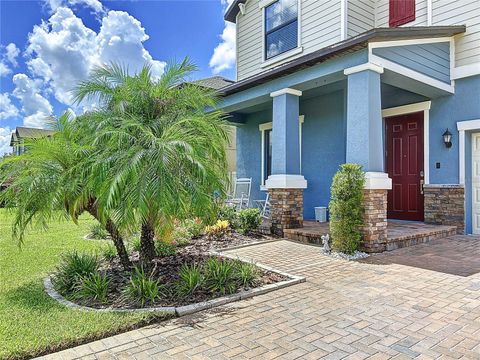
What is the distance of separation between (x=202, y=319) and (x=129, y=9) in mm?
8736

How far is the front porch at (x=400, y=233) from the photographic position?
6617 millimetres

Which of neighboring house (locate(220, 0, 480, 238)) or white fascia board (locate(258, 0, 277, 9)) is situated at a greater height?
white fascia board (locate(258, 0, 277, 9))

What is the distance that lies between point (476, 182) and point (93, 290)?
8211 millimetres

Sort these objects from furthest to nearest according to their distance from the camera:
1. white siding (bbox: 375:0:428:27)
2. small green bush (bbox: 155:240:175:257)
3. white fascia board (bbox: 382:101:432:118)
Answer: white siding (bbox: 375:0:428:27)
white fascia board (bbox: 382:101:432:118)
small green bush (bbox: 155:240:175:257)

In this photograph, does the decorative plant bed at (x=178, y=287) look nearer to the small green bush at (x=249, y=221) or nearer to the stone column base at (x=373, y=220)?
the stone column base at (x=373, y=220)

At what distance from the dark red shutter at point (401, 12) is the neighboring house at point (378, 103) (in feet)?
0.08

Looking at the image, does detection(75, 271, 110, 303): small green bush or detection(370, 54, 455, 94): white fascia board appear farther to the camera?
detection(370, 54, 455, 94): white fascia board

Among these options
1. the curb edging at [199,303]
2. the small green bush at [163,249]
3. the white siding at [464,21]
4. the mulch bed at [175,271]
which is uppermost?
the white siding at [464,21]

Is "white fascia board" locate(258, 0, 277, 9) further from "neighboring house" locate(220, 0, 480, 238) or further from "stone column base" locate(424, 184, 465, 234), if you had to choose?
"stone column base" locate(424, 184, 465, 234)

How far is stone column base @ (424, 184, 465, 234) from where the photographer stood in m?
8.05

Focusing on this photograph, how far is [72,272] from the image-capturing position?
4582mm

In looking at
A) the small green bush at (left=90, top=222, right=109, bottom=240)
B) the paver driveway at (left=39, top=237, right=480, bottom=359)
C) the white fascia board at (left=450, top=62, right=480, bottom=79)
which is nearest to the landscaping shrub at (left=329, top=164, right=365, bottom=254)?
the paver driveway at (left=39, top=237, right=480, bottom=359)

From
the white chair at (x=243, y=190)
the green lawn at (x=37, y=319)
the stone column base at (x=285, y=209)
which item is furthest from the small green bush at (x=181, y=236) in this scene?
the white chair at (x=243, y=190)

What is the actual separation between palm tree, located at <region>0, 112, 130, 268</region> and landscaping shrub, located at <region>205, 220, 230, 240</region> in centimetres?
334
